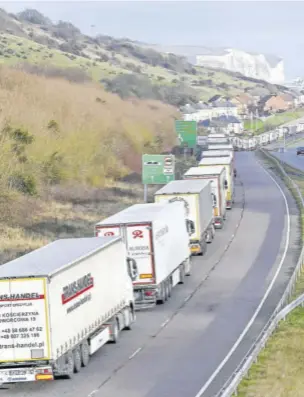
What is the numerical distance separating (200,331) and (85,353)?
238 inches

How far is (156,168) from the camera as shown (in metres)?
63.5

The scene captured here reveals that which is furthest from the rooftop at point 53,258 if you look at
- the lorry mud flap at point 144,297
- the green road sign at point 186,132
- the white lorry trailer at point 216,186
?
the green road sign at point 186,132

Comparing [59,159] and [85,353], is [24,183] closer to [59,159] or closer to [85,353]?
[59,159]

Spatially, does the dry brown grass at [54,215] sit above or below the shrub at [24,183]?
below

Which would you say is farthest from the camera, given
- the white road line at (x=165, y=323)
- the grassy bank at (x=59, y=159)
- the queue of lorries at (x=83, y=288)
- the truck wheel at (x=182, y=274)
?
the grassy bank at (x=59, y=159)

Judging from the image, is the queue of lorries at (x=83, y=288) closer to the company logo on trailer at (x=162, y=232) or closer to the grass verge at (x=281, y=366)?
the company logo on trailer at (x=162, y=232)

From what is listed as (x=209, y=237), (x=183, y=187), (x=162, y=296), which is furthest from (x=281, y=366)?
(x=209, y=237)

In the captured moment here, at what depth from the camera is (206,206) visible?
50.6 meters

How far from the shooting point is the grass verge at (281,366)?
2396 cm

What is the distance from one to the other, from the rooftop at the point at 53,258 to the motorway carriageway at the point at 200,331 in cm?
278

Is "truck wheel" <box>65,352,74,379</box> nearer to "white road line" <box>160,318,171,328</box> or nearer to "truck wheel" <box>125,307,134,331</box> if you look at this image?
"truck wheel" <box>125,307,134,331</box>

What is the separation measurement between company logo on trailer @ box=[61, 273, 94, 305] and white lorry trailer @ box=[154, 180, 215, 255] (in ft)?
59.2

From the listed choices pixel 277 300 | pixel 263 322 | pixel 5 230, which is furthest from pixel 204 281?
pixel 5 230

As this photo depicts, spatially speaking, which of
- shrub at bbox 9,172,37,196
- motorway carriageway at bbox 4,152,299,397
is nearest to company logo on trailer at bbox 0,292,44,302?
motorway carriageway at bbox 4,152,299,397
